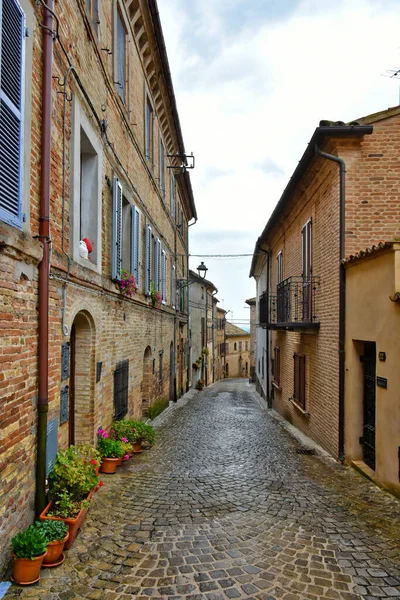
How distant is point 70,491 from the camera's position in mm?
4996

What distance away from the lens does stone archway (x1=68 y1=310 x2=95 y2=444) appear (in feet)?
22.8

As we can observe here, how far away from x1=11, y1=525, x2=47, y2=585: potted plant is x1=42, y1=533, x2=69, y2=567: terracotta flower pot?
24 centimetres

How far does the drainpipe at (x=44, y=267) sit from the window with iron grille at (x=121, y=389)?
13.0ft

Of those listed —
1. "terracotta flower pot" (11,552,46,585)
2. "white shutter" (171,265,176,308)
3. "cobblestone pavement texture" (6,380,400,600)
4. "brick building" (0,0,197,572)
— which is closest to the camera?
"terracotta flower pot" (11,552,46,585)

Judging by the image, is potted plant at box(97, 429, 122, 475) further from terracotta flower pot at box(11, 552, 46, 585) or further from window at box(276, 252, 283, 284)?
window at box(276, 252, 283, 284)

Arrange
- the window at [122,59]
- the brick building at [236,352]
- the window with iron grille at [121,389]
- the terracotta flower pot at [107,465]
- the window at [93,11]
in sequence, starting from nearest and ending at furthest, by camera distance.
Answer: the window at [93,11]
the terracotta flower pot at [107,465]
the window with iron grille at [121,389]
the window at [122,59]
the brick building at [236,352]

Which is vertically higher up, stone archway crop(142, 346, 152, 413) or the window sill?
stone archway crop(142, 346, 152, 413)

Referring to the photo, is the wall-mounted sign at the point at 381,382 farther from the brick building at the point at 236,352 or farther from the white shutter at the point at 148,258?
the brick building at the point at 236,352

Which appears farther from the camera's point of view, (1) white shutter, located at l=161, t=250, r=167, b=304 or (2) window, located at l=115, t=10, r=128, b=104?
(1) white shutter, located at l=161, t=250, r=167, b=304

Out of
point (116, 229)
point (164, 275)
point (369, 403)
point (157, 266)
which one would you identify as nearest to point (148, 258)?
point (157, 266)

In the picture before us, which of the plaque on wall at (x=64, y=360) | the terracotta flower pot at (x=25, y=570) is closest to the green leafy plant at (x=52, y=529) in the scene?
the terracotta flower pot at (x=25, y=570)

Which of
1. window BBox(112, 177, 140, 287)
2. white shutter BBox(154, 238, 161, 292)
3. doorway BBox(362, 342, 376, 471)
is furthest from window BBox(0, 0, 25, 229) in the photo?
white shutter BBox(154, 238, 161, 292)

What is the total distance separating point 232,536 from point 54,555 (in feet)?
6.14

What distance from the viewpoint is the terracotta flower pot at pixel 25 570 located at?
378 cm
